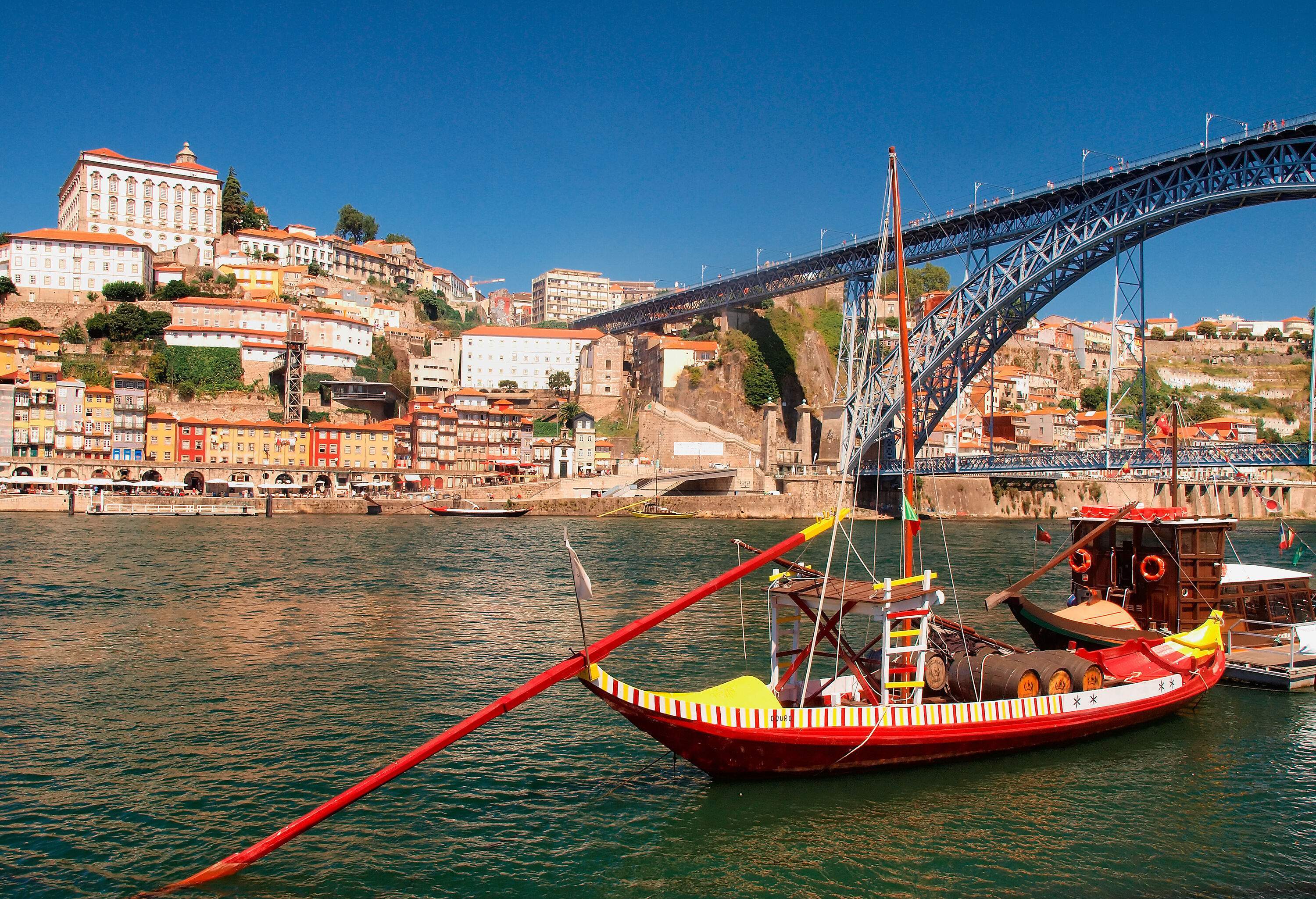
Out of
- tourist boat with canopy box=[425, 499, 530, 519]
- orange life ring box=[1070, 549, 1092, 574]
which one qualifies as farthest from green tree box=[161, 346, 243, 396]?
orange life ring box=[1070, 549, 1092, 574]

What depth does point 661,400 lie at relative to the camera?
6216 centimetres

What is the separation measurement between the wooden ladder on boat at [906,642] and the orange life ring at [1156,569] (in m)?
6.10

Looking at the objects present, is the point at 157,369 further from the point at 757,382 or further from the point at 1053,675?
the point at 1053,675

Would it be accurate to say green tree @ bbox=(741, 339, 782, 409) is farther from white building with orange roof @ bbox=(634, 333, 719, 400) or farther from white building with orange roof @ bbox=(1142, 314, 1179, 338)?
white building with orange roof @ bbox=(1142, 314, 1179, 338)

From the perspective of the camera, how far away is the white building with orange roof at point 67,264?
205ft

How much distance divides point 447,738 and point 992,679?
5932mm

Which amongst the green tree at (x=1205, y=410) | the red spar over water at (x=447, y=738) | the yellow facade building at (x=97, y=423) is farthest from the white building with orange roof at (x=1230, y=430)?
the yellow facade building at (x=97, y=423)

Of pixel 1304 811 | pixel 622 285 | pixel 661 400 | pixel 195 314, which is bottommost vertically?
pixel 1304 811

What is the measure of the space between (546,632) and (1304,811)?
1163 centimetres

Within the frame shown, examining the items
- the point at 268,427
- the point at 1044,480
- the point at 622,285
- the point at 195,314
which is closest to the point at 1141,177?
Result: the point at 1044,480

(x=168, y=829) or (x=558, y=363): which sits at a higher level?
(x=558, y=363)

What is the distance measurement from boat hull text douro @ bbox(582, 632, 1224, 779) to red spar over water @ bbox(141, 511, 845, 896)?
1.01 ft

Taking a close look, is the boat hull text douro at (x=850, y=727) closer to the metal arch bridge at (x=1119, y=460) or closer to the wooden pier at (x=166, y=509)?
the metal arch bridge at (x=1119, y=460)

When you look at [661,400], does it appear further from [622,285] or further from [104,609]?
[622,285]
